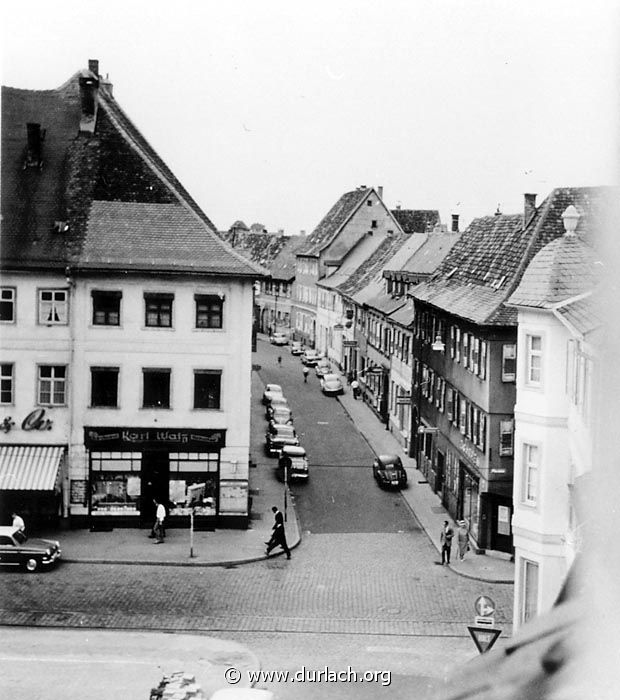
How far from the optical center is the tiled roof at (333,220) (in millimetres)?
80875

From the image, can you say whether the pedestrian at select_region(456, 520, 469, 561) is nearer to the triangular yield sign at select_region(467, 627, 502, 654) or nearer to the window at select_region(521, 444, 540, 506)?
the window at select_region(521, 444, 540, 506)

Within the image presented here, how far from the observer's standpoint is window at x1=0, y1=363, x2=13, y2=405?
3225cm

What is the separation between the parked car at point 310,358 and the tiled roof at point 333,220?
9.49 meters

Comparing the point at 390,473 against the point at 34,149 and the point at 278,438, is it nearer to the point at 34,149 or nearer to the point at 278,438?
the point at 278,438

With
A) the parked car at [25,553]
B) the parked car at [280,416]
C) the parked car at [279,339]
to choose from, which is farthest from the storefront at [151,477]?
the parked car at [279,339]

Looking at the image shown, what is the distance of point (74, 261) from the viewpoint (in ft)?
107

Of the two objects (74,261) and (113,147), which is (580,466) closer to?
(74,261)

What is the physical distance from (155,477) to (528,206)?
A: 15414 millimetres

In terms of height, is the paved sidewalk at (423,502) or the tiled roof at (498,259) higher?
the tiled roof at (498,259)

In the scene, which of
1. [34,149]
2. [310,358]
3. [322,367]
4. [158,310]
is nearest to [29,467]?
[158,310]

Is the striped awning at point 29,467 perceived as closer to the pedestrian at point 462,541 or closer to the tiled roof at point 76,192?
the tiled roof at point 76,192

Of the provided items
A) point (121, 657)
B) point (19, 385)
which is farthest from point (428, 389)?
point (121, 657)

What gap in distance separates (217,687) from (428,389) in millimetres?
23776

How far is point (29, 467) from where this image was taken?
1248 inches
